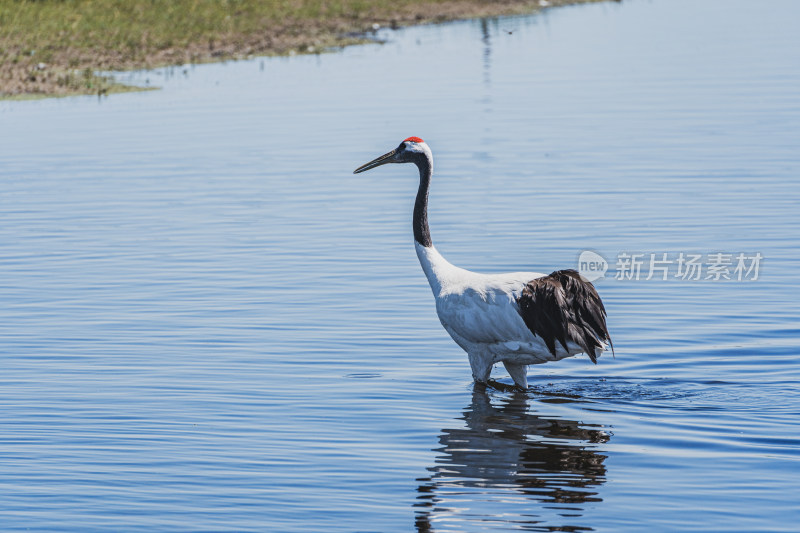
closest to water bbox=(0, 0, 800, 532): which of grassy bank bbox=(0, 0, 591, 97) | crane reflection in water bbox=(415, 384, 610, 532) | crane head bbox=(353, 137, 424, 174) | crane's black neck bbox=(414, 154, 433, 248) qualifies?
crane reflection in water bbox=(415, 384, 610, 532)

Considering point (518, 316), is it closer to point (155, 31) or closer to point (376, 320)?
point (376, 320)

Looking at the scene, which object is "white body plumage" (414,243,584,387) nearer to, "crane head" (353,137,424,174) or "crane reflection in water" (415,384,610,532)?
"crane reflection in water" (415,384,610,532)

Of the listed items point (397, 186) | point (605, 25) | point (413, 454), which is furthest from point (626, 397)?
point (605, 25)

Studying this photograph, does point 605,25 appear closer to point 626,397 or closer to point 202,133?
point 202,133

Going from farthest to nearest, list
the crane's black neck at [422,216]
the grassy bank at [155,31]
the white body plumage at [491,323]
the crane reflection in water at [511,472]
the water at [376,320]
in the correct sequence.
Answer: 1. the grassy bank at [155,31]
2. the crane's black neck at [422,216]
3. the white body plumage at [491,323]
4. the water at [376,320]
5. the crane reflection in water at [511,472]

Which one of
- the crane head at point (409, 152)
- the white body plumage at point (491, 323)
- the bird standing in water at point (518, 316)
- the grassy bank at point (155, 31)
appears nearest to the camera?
the bird standing in water at point (518, 316)

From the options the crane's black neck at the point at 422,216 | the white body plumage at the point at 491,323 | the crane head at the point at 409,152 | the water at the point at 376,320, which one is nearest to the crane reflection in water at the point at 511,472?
the water at the point at 376,320

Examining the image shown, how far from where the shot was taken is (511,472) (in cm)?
830

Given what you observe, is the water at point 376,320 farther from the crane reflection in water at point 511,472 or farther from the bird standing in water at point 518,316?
the bird standing in water at point 518,316

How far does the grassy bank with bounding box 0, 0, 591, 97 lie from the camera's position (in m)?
31.5

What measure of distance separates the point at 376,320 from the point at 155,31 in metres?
26.9

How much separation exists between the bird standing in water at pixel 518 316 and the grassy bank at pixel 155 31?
2138 cm

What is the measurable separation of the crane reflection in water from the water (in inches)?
0.9

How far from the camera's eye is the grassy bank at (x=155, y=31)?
103 feet
